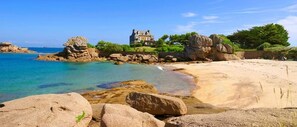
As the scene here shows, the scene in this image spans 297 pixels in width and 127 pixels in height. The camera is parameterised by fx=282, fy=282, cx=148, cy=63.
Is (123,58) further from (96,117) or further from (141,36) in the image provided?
(96,117)

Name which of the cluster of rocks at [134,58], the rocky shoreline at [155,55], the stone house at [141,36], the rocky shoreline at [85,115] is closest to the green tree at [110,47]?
the rocky shoreline at [155,55]

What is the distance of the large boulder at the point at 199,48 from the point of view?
61906mm

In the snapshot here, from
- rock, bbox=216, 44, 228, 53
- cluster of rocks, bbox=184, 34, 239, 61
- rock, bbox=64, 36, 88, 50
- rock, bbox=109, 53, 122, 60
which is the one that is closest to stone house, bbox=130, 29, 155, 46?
rock, bbox=109, 53, 122, 60

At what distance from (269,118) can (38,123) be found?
4.97m

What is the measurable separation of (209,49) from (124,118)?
5699 centimetres

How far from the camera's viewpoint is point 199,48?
62.1 meters

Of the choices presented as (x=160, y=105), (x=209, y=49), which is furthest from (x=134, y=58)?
(x=160, y=105)

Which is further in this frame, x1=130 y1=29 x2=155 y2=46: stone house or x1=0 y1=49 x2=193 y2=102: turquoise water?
x1=130 y1=29 x2=155 y2=46: stone house

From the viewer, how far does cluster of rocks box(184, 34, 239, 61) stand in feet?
197

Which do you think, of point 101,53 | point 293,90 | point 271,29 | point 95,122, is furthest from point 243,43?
point 95,122

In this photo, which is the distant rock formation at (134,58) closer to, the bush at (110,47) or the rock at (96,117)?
the bush at (110,47)

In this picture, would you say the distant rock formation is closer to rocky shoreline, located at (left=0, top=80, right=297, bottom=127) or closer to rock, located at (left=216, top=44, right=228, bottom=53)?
rock, located at (left=216, top=44, right=228, bottom=53)

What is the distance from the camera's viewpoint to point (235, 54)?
62.0m

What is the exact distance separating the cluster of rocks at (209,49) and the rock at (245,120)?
56521 millimetres
